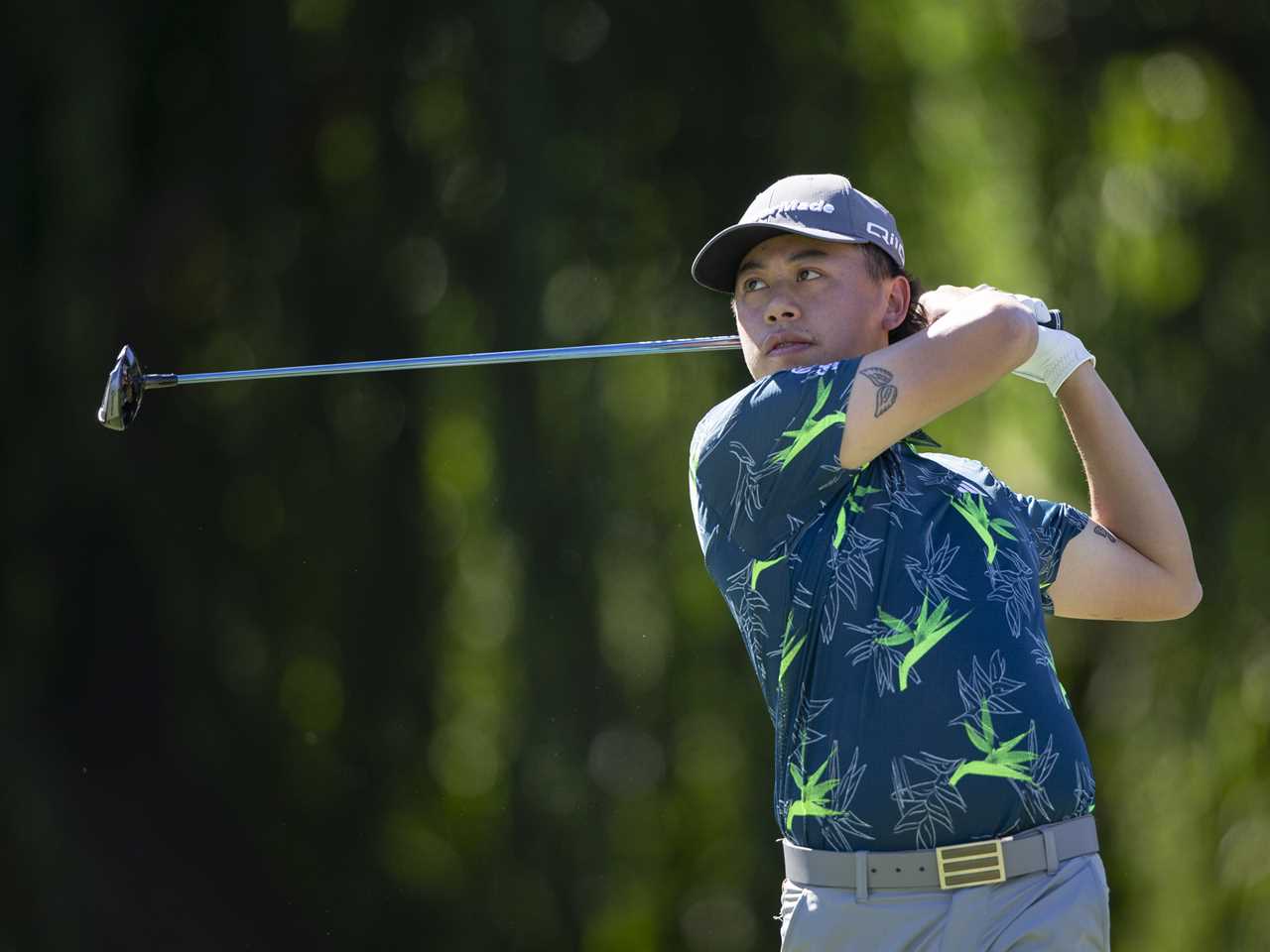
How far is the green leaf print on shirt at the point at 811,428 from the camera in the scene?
1.65 metres

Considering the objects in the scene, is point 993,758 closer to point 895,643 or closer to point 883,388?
point 895,643

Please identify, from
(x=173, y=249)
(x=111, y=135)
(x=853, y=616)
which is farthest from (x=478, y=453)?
(x=853, y=616)

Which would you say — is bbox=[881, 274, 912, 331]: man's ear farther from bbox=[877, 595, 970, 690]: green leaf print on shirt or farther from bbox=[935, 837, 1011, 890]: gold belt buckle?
bbox=[935, 837, 1011, 890]: gold belt buckle

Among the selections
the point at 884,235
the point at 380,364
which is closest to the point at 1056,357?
the point at 884,235

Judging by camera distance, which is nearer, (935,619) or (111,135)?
(935,619)

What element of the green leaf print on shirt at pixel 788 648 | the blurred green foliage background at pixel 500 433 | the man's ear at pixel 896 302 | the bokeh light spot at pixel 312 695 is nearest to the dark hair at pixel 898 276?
the man's ear at pixel 896 302

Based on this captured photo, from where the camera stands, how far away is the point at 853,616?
5.35 ft

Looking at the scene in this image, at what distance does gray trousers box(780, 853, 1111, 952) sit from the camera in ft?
5.11

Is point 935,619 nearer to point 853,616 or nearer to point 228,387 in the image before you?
point 853,616

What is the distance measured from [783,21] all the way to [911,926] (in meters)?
2.51

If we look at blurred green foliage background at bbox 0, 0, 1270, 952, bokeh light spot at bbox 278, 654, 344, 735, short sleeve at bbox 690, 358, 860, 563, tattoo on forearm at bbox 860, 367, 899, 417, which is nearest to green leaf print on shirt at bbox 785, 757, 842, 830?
short sleeve at bbox 690, 358, 860, 563

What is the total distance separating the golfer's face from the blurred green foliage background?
5.58 ft

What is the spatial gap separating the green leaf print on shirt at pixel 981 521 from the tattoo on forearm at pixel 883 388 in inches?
6.0

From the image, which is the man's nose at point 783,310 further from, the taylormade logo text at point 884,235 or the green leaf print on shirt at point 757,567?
the green leaf print on shirt at point 757,567
